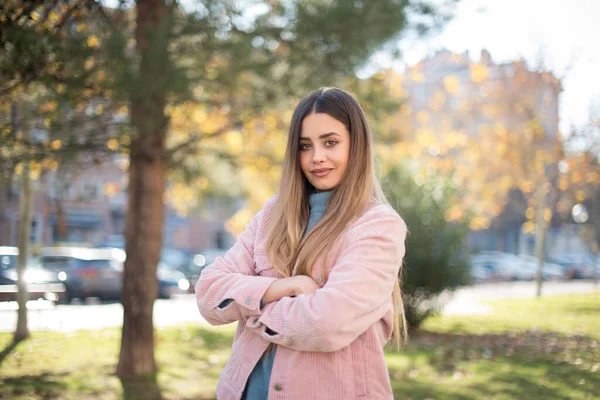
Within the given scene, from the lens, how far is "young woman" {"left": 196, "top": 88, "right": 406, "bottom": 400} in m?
2.16

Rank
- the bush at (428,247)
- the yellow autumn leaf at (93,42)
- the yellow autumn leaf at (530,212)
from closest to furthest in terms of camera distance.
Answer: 1. the yellow autumn leaf at (93,42)
2. the bush at (428,247)
3. the yellow autumn leaf at (530,212)

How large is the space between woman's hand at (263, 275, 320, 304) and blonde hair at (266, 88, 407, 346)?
0.07 metres

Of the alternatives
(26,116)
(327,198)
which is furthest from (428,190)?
(327,198)

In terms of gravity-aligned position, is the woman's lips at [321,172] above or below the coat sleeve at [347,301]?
above

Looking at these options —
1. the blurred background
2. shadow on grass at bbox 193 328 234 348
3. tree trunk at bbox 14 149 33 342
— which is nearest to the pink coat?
the blurred background

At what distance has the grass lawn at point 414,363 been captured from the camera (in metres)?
7.15

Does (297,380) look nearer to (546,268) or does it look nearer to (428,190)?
(428,190)

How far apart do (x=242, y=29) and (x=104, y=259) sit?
14.8m

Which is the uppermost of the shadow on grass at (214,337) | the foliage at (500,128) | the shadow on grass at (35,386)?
the foliage at (500,128)

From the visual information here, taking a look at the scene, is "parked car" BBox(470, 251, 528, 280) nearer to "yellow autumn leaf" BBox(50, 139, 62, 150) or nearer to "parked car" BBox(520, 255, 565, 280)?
"parked car" BBox(520, 255, 565, 280)

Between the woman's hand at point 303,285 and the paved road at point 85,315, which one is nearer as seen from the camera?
the woman's hand at point 303,285

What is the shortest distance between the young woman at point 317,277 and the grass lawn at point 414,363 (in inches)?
190

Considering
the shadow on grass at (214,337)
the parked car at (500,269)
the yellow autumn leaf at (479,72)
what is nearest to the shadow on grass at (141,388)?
the shadow on grass at (214,337)

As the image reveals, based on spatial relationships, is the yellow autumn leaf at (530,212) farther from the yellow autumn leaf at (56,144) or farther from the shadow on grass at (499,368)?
the yellow autumn leaf at (56,144)
